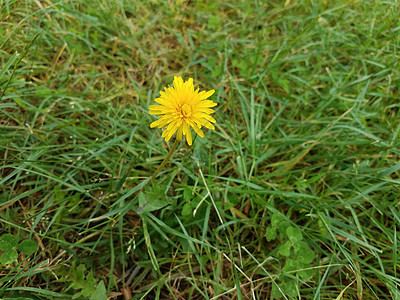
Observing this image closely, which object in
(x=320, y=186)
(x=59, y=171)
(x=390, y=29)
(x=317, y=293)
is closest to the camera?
(x=317, y=293)

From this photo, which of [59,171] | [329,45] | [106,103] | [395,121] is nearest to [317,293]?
[395,121]

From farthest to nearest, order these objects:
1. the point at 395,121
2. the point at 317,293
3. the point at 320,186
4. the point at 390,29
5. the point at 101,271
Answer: the point at 390,29
the point at 395,121
the point at 320,186
the point at 101,271
the point at 317,293

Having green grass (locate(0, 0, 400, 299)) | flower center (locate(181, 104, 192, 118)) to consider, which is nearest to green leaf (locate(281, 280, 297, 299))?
green grass (locate(0, 0, 400, 299))

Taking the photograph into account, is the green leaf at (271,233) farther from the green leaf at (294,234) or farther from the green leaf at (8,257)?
the green leaf at (8,257)

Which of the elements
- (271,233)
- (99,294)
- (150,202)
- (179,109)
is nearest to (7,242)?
(99,294)

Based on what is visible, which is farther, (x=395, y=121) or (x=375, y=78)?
(x=375, y=78)

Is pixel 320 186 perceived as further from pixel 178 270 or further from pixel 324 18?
pixel 324 18

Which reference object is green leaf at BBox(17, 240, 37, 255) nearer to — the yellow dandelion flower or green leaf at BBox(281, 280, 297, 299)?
the yellow dandelion flower
